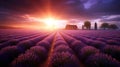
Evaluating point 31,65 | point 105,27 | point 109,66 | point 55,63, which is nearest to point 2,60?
point 31,65

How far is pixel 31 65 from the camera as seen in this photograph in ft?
15.1

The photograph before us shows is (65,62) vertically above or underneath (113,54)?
above

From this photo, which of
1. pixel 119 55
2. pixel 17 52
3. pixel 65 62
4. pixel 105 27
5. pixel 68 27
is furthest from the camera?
pixel 68 27

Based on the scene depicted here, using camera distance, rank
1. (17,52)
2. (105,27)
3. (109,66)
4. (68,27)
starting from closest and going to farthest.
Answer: (109,66), (17,52), (105,27), (68,27)

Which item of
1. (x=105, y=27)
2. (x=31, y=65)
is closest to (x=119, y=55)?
(x=31, y=65)

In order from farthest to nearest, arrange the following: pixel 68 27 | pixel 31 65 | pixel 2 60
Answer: pixel 68 27 < pixel 2 60 < pixel 31 65

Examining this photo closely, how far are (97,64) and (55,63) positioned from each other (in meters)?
1.24

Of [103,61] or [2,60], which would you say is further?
[2,60]

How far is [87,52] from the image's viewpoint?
6.09 m

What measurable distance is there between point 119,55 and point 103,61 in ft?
8.47

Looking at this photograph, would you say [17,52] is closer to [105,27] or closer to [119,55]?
[119,55]

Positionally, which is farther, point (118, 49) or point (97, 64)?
point (118, 49)

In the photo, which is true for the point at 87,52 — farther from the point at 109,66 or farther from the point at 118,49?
the point at 109,66

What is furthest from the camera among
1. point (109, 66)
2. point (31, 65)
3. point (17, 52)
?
point (17, 52)
